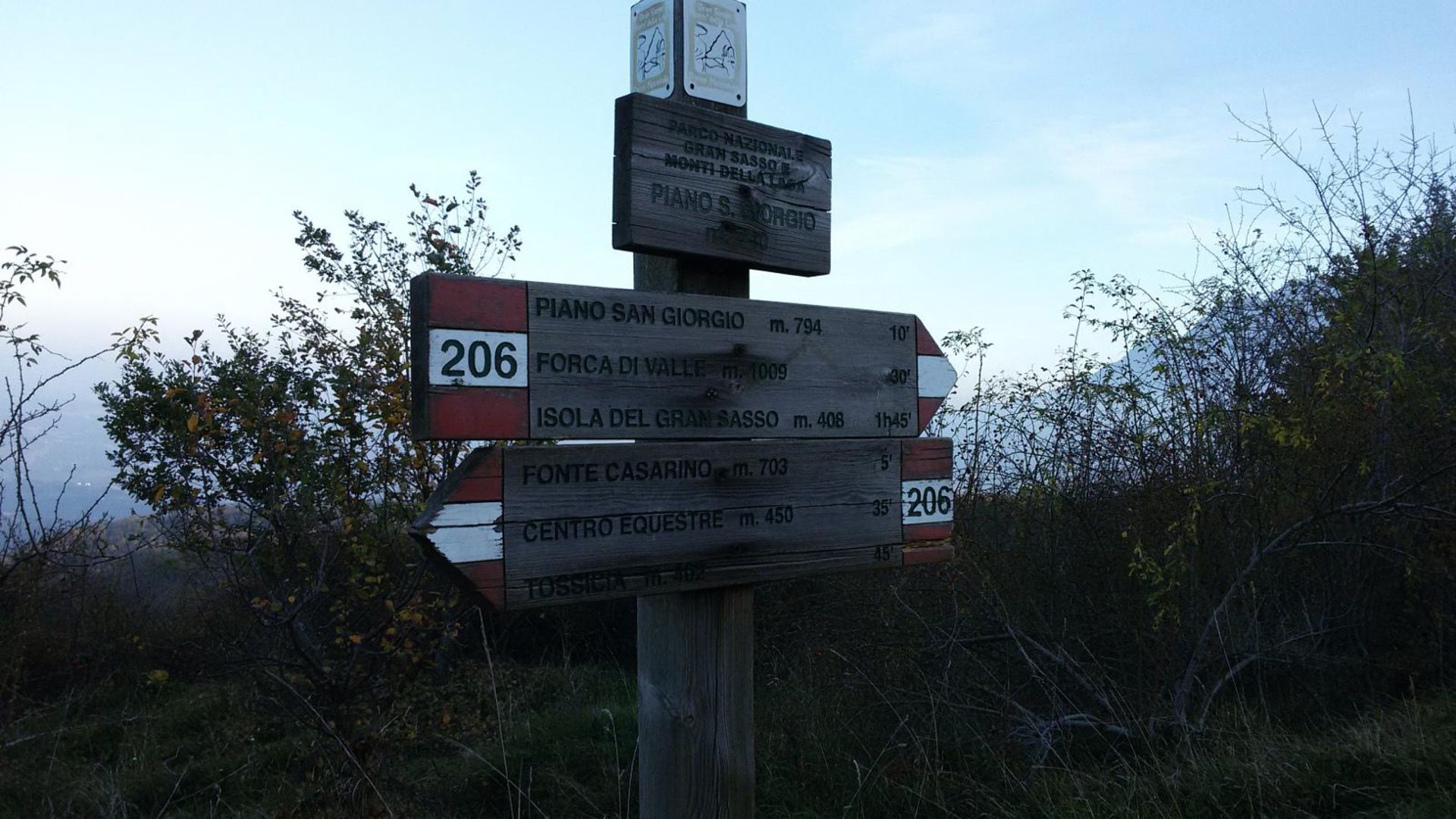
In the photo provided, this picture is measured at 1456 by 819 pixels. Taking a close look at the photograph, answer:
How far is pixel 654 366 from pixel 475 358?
0.46m

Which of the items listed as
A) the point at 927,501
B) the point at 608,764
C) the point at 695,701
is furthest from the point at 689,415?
the point at 608,764

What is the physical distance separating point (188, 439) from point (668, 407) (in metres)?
5.16

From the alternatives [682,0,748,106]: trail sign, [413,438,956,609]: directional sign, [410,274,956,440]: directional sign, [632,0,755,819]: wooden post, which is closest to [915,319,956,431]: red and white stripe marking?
[410,274,956,440]: directional sign

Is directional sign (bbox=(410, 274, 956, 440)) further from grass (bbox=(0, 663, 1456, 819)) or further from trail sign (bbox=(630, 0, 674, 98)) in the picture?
grass (bbox=(0, 663, 1456, 819))

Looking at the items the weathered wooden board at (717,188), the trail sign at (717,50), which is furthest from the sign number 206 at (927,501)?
the trail sign at (717,50)

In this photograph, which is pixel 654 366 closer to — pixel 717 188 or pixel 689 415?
pixel 689 415

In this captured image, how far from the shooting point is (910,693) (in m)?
5.05

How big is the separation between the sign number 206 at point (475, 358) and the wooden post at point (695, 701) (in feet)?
2.29

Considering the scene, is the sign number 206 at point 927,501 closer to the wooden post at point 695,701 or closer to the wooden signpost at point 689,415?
the wooden signpost at point 689,415

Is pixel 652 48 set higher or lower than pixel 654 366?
higher

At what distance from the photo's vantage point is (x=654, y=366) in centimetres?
252

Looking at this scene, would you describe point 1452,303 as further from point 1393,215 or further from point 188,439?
point 188,439

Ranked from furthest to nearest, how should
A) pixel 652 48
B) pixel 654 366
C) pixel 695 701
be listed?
pixel 652 48 → pixel 695 701 → pixel 654 366

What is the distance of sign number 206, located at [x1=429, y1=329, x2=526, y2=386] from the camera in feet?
7.08
